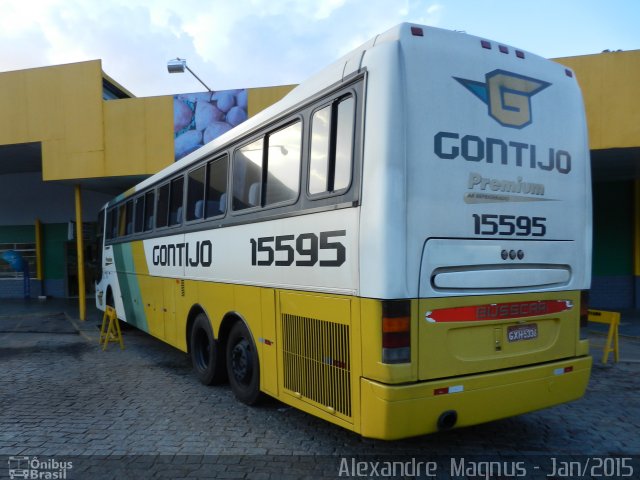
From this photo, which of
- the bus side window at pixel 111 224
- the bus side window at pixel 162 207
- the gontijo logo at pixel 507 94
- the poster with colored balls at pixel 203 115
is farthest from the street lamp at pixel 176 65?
the gontijo logo at pixel 507 94

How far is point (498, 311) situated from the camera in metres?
3.72

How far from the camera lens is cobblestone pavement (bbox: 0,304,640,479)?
4062mm

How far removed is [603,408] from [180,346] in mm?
5422

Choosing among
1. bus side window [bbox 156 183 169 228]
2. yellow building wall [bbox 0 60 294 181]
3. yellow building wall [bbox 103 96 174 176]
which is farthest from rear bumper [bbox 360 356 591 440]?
yellow building wall [bbox 103 96 174 176]

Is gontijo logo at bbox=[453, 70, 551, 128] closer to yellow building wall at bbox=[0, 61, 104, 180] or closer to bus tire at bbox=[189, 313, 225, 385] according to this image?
bus tire at bbox=[189, 313, 225, 385]

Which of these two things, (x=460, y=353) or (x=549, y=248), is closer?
(x=460, y=353)

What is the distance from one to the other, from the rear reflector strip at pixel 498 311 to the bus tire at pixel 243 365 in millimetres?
2168

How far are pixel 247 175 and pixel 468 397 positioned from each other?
3089 millimetres

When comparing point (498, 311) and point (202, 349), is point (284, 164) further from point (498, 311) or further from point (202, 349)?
point (202, 349)

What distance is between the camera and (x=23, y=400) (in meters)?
5.94

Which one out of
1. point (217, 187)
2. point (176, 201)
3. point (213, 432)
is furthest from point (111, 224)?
point (213, 432)

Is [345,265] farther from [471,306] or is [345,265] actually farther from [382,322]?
[471,306]

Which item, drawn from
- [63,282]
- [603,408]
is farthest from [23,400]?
[63,282]

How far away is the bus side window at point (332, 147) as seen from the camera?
3.68m
